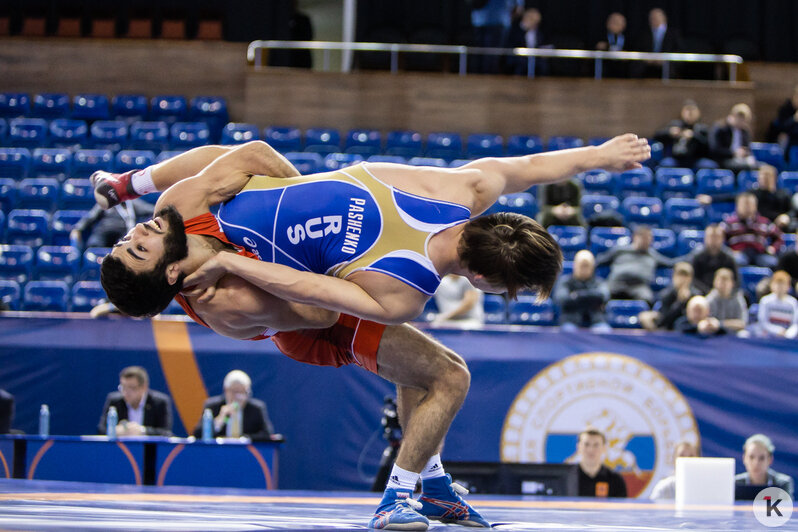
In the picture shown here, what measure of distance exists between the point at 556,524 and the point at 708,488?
1852 mm

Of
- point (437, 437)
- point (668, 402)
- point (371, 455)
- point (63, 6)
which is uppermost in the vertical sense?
point (63, 6)

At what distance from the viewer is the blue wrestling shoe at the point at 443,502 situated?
10.6 ft

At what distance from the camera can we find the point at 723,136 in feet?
32.7

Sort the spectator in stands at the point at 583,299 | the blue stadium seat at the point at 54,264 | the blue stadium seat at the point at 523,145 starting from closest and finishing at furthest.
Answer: the spectator in stands at the point at 583,299
the blue stadium seat at the point at 54,264
the blue stadium seat at the point at 523,145

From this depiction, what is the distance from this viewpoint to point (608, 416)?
614 cm

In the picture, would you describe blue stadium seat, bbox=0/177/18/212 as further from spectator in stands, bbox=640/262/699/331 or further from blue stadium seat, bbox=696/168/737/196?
blue stadium seat, bbox=696/168/737/196

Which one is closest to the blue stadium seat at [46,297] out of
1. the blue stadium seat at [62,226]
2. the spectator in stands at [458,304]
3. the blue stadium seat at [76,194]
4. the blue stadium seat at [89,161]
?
the blue stadium seat at [62,226]


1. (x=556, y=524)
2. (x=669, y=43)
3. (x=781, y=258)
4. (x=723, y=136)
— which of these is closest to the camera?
(x=556, y=524)

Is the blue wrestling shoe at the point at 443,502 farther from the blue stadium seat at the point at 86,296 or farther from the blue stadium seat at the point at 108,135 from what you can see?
the blue stadium seat at the point at 108,135

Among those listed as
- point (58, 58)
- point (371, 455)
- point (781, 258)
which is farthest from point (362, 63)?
point (371, 455)

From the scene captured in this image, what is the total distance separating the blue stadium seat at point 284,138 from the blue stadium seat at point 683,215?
151 inches

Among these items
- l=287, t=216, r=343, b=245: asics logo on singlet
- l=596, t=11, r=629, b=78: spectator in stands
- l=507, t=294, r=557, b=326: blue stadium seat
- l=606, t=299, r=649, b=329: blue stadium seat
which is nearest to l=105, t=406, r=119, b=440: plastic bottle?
l=287, t=216, r=343, b=245: asics logo on singlet

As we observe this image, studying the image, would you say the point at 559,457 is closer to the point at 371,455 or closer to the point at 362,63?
the point at 371,455

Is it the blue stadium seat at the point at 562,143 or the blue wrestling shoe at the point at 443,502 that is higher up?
the blue stadium seat at the point at 562,143
